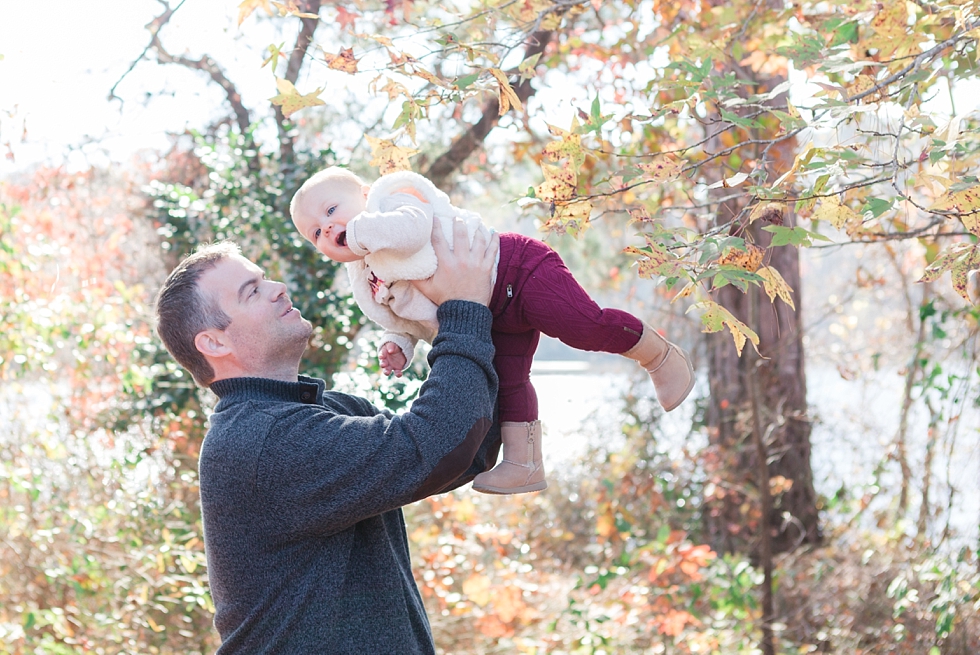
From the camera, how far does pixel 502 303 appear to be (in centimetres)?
186

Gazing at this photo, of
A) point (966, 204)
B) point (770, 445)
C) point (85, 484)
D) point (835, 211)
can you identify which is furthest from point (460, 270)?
point (770, 445)

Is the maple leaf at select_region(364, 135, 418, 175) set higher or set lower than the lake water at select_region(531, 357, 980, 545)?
higher

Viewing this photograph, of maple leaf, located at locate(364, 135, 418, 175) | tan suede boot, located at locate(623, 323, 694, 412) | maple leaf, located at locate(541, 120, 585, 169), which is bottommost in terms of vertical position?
tan suede boot, located at locate(623, 323, 694, 412)

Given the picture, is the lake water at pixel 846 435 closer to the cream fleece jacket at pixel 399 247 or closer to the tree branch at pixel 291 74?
the tree branch at pixel 291 74

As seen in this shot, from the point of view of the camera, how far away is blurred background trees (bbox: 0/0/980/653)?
8.08 ft

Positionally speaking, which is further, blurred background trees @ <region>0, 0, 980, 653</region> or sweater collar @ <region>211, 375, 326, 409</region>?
blurred background trees @ <region>0, 0, 980, 653</region>

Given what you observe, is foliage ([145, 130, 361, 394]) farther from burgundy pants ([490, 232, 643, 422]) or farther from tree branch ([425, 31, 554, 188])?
burgundy pants ([490, 232, 643, 422])

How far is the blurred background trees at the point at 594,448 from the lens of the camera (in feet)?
8.08

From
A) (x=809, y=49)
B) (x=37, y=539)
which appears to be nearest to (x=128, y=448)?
(x=37, y=539)

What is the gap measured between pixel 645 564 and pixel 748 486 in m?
0.90

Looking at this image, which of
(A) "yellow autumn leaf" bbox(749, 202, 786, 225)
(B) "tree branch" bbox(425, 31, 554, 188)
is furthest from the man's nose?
(B) "tree branch" bbox(425, 31, 554, 188)

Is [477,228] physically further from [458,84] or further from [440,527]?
[440,527]

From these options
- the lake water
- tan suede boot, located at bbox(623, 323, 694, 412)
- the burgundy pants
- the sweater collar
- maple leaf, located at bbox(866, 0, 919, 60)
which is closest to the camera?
the sweater collar

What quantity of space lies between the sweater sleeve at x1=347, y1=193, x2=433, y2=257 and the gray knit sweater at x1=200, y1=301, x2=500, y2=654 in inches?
5.5
